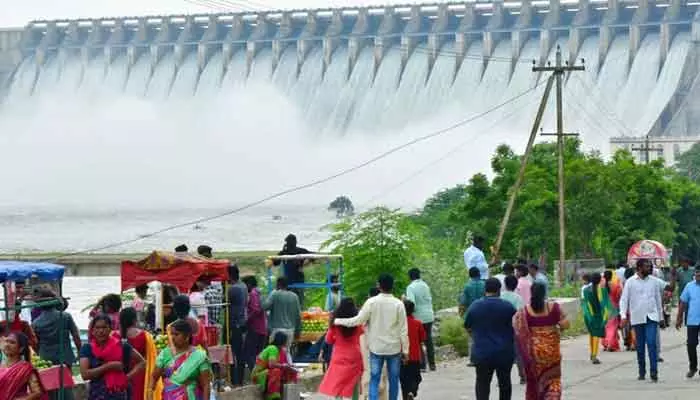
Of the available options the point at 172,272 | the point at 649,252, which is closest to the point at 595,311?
the point at 172,272

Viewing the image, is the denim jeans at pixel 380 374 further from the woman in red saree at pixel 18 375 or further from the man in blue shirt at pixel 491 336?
the woman in red saree at pixel 18 375

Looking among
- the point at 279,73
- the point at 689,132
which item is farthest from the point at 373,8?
the point at 689,132

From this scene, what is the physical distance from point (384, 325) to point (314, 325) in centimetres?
555

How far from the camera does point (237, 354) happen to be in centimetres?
1802

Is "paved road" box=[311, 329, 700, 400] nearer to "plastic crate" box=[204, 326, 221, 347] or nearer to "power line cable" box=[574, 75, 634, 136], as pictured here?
"plastic crate" box=[204, 326, 221, 347]

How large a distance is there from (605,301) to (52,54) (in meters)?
101

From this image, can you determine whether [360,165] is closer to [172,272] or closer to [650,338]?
[650,338]

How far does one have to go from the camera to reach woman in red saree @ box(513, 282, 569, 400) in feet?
46.8

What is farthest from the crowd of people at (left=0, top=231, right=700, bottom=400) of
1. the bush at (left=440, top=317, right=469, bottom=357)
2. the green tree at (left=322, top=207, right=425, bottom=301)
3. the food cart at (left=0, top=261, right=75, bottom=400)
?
the green tree at (left=322, top=207, right=425, bottom=301)

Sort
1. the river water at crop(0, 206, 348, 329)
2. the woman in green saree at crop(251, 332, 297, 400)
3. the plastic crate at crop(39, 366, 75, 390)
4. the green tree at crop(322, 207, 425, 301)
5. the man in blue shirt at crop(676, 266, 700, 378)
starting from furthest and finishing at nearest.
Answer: the river water at crop(0, 206, 348, 329)
the green tree at crop(322, 207, 425, 301)
the man in blue shirt at crop(676, 266, 700, 378)
the woman in green saree at crop(251, 332, 297, 400)
the plastic crate at crop(39, 366, 75, 390)

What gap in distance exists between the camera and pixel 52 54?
11912 cm

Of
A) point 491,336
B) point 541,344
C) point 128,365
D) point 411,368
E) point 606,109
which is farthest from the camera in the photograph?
point 606,109

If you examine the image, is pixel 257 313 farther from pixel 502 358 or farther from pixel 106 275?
pixel 106 275

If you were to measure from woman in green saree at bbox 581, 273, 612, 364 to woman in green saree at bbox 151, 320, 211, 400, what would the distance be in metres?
10.00
